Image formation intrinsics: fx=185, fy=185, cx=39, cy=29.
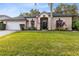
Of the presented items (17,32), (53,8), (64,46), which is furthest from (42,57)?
(53,8)

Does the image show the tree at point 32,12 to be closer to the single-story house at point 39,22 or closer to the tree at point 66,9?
the single-story house at point 39,22

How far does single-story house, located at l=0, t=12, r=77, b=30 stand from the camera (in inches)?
99.9

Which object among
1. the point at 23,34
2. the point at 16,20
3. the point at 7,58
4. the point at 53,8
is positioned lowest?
the point at 7,58

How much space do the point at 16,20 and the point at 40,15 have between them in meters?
0.34

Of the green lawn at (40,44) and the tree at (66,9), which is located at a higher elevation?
the tree at (66,9)

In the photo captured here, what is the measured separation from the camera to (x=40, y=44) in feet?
8.15

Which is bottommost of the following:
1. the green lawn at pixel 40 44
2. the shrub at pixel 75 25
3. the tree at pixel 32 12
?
the green lawn at pixel 40 44

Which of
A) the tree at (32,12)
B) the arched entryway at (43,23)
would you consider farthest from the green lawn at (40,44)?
the tree at (32,12)

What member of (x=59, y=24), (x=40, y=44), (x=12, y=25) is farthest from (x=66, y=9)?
(x=12, y=25)

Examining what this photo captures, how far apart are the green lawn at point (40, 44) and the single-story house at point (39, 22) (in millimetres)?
87

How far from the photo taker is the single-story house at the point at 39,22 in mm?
2537

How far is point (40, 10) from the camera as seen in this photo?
2539 millimetres

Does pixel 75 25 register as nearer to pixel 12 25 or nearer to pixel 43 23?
pixel 43 23

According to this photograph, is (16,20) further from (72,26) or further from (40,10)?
(72,26)
